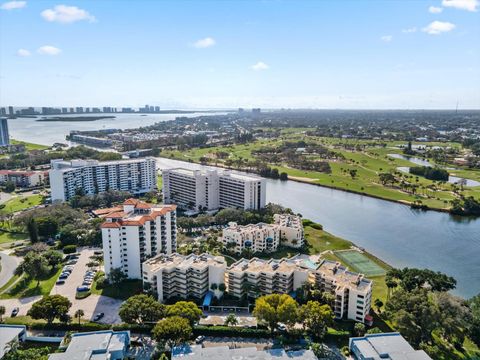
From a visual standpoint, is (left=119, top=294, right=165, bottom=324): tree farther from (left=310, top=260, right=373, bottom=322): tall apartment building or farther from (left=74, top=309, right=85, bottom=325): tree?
(left=310, top=260, right=373, bottom=322): tall apartment building

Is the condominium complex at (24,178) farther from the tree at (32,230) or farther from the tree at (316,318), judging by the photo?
the tree at (316,318)

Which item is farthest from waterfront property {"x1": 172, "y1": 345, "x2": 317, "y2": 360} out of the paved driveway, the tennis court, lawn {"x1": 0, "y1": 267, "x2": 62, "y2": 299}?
the tennis court

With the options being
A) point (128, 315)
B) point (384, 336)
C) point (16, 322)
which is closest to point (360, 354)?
point (384, 336)

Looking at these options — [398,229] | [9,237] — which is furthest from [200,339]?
[398,229]

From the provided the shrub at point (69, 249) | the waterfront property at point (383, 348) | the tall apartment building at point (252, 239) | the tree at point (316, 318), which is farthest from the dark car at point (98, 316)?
the waterfront property at point (383, 348)

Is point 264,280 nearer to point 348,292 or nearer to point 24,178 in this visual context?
point 348,292

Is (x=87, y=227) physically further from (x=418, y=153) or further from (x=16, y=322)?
(x=418, y=153)
